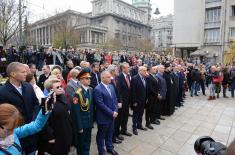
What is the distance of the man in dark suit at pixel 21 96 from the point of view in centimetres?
333

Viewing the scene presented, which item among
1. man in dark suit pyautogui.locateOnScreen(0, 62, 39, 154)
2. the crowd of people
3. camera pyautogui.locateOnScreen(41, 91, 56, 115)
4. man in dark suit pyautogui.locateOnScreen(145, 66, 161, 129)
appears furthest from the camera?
man in dark suit pyautogui.locateOnScreen(145, 66, 161, 129)

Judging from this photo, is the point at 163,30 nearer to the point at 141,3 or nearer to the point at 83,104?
the point at 141,3

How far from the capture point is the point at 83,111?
14.6 feet

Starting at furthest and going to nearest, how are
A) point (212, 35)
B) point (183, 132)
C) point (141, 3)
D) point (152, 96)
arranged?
point (141, 3), point (212, 35), point (152, 96), point (183, 132)

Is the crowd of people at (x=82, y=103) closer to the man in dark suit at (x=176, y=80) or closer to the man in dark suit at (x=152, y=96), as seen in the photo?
the man in dark suit at (x=152, y=96)

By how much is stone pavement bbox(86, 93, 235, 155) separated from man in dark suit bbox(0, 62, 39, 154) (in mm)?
2284

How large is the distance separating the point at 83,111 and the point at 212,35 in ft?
135

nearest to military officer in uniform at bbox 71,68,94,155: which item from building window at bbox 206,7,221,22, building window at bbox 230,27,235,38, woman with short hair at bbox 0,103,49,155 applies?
woman with short hair at bbox 0,103,49,155

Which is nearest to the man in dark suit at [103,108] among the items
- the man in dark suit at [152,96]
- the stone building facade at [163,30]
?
the man in dark suit at [152,96]

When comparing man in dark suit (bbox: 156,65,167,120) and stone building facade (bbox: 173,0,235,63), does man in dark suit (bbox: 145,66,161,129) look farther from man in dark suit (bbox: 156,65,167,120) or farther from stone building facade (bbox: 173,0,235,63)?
stone building facade (bbox: 173,0,235,63)

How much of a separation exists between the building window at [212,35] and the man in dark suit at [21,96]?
4090cm

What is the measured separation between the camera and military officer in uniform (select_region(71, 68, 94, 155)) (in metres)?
4.34

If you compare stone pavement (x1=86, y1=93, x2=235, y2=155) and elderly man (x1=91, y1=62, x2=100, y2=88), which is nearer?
stone pavement (x1=86, y1=93, x2=235, y2=155)

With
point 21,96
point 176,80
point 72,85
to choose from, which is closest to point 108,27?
point 176,80
